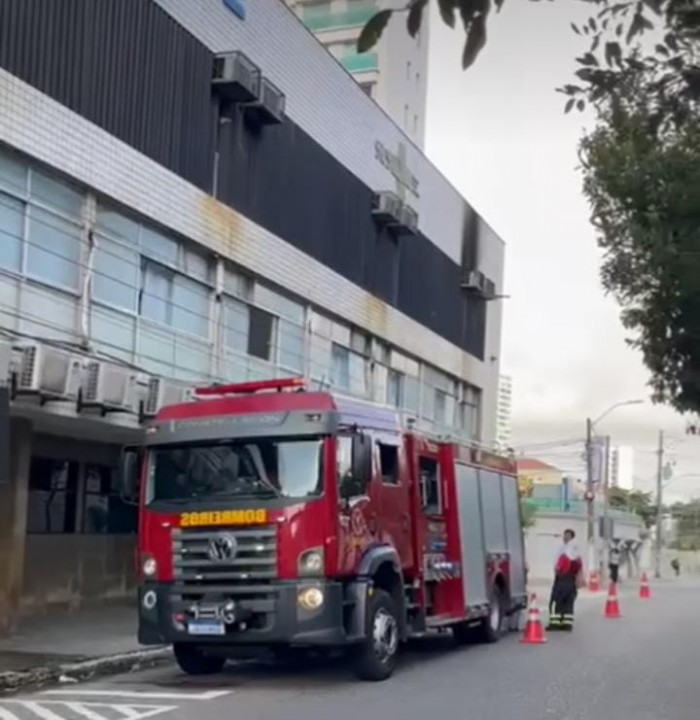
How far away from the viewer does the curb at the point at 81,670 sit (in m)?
13.5

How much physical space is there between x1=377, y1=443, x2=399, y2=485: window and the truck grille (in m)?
2.01

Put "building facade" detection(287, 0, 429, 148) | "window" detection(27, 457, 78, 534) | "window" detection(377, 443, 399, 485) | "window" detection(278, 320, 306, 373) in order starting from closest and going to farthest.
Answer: "window" detection(377, 443, 399, 485), "window" detection(27, 457, 78, 534), "window" detection(278, 320, 306, 373), "building facade" detection(287, 0, 429, 148)

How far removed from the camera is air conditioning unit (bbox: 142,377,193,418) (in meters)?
18.4

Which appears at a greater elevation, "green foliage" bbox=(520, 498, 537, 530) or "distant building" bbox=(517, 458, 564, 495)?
"distant building" bbox=(517, 458, 564, 495)

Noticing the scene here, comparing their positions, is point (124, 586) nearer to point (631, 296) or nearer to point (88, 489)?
point (88, 489)

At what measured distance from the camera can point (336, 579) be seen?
1333 centimetres

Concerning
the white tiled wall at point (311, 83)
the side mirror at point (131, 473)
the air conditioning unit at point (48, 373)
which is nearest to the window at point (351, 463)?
the side mirror at point (131, 473)

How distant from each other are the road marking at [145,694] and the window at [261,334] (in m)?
11.8

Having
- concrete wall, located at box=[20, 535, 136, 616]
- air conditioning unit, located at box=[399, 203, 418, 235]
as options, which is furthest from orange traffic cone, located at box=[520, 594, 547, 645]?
air conditioning unit, located at box=[399, 203, 418, 235]

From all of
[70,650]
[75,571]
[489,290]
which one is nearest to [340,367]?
[75,571]

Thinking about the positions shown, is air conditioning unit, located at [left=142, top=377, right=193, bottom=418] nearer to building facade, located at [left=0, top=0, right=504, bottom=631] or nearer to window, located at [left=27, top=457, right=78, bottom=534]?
building facade, located at [left=0, top=0, right=504, bottom=631]

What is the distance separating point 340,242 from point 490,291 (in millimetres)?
12031

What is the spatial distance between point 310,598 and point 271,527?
2.65 feet

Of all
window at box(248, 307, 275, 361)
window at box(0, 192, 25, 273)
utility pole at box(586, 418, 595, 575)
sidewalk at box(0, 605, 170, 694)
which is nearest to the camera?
sidewalk at box(0, 605, 170, 694)
